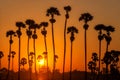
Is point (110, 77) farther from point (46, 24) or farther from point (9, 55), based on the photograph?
point (9, 55)

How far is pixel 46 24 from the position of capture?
112m

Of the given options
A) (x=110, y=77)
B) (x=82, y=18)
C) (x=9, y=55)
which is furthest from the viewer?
(x=9, y=55)

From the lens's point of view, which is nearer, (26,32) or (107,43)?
(107,43)

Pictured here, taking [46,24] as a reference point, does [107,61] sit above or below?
below

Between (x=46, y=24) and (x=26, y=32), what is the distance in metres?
12.3

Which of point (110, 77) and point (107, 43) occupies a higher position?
point (107, 43)

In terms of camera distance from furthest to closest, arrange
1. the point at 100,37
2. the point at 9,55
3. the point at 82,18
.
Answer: the point at 9,55 < the point at 100,37 < the point at 82,18

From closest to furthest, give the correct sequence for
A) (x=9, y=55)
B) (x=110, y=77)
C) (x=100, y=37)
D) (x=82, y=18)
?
(x=82, y=18) → (x=100, y=37) → (x=110, y=77) → (x=9, y=55)

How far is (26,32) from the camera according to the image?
122 m

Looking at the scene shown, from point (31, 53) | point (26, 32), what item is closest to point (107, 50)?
point (26, 32)

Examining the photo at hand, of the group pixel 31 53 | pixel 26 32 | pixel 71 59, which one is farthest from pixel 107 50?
pixel 31 53

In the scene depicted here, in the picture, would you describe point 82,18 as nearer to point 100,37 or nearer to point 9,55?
point 100,37

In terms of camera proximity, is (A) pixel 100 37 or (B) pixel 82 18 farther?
(A) pixel 100 37

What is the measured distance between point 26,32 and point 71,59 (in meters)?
17.1
